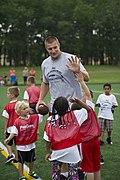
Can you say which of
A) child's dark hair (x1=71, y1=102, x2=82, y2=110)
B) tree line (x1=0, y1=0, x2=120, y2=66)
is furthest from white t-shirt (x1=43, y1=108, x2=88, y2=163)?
tree line (x1=0, y1=0, x2=120, y2=66)

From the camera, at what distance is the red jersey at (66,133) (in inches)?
174

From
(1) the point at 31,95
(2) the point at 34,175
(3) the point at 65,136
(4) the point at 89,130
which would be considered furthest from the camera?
(1) the point at 31,95

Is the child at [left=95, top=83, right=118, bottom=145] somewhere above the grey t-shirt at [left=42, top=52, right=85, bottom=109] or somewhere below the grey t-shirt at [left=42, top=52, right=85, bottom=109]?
below

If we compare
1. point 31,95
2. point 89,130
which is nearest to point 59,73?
point 89,130

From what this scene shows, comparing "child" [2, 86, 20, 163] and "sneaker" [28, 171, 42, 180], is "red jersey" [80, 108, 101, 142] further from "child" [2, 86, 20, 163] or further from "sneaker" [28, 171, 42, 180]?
"child" [2, 86, 20, 163]

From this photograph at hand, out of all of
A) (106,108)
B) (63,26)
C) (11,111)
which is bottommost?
(106,108)

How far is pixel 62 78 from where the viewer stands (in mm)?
4871

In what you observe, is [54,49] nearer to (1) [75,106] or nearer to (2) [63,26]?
(1) [75,106]

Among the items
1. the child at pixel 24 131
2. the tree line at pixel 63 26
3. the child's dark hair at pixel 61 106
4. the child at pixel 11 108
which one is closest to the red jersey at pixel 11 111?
the child at pixel 11 108

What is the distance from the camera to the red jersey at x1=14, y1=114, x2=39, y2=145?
5.70 meters

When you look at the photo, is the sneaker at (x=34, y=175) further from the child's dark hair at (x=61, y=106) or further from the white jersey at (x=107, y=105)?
the white jersey at (x=107, y=105)

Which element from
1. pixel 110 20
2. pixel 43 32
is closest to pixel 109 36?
pixel 110 20

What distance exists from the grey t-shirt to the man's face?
0.25 feet

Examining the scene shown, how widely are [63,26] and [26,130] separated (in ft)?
206
